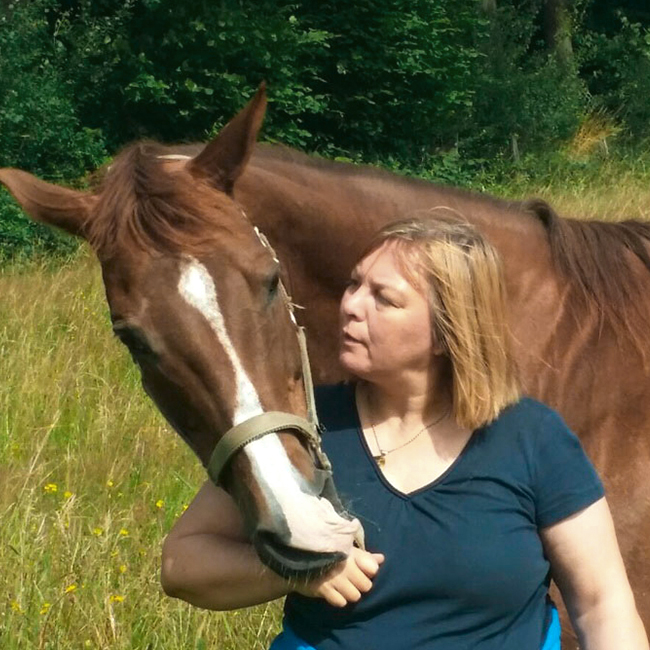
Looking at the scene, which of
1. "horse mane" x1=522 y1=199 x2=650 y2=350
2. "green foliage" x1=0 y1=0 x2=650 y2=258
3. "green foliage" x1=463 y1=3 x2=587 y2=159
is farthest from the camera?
"green foliage" x1=463 y1=3 x2=587 y2=159

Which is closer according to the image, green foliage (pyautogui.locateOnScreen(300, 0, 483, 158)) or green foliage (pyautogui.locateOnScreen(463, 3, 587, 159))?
green foliage (pyautogui.locateOnScreen(300, 0, 483, 158))

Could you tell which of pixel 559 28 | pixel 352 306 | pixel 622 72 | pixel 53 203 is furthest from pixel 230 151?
pixel 622 72

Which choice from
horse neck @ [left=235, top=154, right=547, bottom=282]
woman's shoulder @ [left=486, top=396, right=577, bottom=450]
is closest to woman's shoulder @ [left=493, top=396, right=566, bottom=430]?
woman's shoulder @ [left=486, top=396, right=577, bottom=450]

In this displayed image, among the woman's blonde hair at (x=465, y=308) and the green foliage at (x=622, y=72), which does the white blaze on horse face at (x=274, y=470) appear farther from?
the green foliage at (x=622, y=72)

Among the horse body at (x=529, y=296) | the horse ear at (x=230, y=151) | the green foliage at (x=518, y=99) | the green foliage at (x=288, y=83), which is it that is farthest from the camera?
the green foliage at (x=518, y=99)

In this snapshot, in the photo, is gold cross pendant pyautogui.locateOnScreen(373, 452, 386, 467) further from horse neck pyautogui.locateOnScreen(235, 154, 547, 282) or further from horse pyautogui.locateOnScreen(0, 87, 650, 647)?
horse neck pyautogui.locateOnScreen(235, 154, 547, 282)

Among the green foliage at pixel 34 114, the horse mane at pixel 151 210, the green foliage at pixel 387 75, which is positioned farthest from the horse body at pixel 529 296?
the green foliage at pixel 387 75

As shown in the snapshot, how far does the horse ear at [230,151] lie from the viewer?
7.73 feet

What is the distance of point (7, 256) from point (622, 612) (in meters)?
9.46

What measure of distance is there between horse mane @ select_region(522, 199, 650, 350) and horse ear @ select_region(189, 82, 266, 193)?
34.6 inches

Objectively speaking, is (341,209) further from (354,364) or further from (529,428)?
(529,428)

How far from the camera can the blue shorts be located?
1.86 meters

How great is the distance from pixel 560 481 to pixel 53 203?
1331 millimetres

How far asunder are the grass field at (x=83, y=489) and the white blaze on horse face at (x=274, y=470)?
1423 mm
